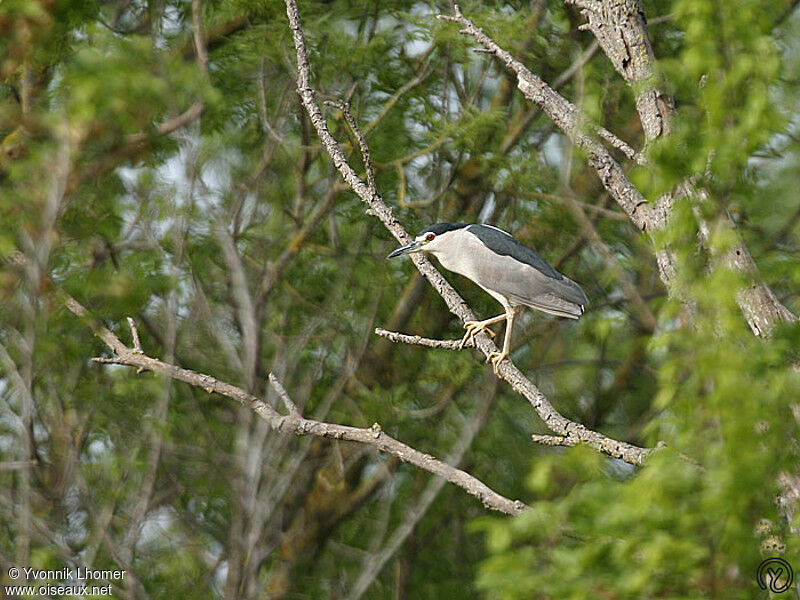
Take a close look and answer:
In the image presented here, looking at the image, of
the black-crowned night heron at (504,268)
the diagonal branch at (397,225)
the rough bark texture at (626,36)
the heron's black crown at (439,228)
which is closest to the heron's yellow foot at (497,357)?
the diagonal branch at (397,225)

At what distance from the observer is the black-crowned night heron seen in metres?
4.51

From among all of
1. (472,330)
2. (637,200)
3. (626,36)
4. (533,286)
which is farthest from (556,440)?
(533,286)

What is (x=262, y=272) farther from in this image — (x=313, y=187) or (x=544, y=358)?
(x=544, y=358)

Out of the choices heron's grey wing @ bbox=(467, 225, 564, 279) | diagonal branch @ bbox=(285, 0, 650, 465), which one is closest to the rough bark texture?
diagonal branch @ bbox=(285, 0, 650, 465)

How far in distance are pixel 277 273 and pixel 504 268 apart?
2032 millimetres

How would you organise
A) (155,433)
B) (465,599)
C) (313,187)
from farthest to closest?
(465,599)
(313,187)
(155,433)

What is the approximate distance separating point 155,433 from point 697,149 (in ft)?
12.0

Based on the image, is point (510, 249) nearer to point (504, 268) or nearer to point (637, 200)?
point (504, 268)

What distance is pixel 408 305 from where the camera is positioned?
7.03m

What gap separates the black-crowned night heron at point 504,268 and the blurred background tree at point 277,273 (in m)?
0.41

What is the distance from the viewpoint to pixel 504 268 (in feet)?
14.9

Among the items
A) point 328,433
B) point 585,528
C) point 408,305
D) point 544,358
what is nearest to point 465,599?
point 544,358

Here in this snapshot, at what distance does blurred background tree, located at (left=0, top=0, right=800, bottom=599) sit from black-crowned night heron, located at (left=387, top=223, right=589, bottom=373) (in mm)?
409

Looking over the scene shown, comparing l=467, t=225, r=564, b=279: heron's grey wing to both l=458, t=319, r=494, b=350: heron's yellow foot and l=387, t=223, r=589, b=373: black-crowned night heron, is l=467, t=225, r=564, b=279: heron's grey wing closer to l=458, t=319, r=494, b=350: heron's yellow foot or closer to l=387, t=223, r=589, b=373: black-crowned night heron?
l=387, t=223, r=589, b=373: black-crowned night heron
